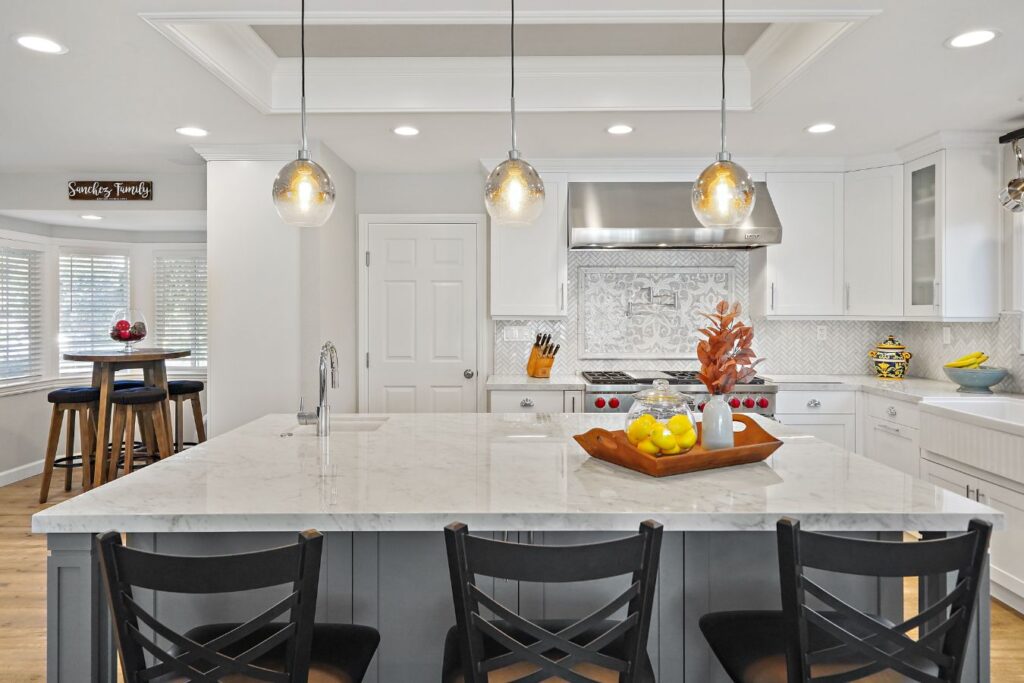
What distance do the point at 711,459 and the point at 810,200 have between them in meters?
3.10

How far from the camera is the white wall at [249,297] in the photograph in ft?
13.3

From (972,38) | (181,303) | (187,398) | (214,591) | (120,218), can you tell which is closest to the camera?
(214,591)

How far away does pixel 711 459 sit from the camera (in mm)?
1947

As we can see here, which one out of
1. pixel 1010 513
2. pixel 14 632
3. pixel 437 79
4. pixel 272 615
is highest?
pixel 437 79

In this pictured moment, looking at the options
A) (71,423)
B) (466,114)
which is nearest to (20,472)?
(71,423)

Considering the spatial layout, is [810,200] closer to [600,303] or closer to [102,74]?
[600,303]

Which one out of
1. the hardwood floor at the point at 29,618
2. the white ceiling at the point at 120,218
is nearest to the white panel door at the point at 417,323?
the white ceiling at the point at 120,218

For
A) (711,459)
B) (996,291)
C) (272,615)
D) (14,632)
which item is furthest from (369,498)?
(996,291)

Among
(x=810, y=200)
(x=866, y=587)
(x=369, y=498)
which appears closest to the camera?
(x=369, y=498)

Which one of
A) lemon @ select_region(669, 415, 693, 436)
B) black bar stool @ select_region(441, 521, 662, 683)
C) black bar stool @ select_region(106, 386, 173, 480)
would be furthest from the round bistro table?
black bar stool @ select_region(441, 521, 662, 683)

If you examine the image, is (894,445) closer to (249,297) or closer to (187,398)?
(249,297)

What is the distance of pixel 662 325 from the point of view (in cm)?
479

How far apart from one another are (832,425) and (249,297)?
12.0ft

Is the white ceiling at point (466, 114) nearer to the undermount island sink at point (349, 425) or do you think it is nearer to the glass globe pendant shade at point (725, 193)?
the glass globe pendant shade at point (725, 193)
